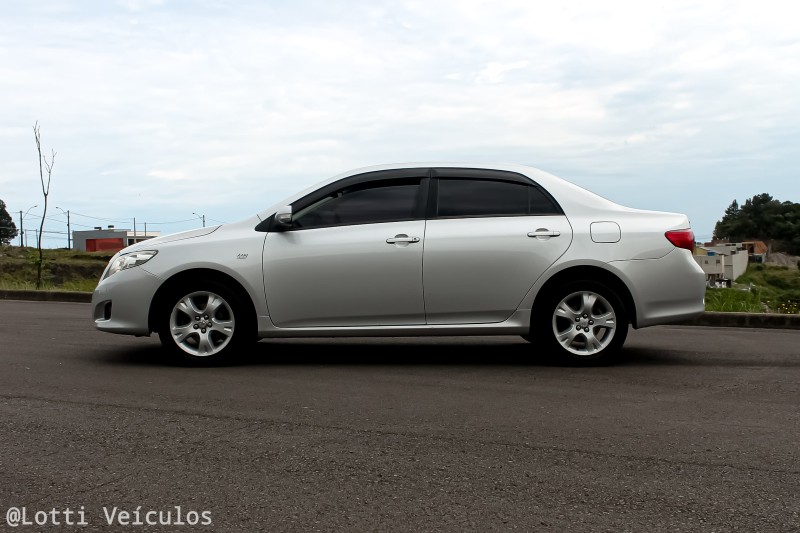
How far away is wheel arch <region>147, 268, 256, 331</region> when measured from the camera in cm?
757

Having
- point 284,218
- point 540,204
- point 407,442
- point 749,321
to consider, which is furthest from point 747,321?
point 407,442

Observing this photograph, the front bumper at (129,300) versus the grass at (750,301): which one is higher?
the front bumper at (129,300)

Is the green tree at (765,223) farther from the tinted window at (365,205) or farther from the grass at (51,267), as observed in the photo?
the tinted window at (365,205)

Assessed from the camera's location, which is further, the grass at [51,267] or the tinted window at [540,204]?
the grass at [51,267]

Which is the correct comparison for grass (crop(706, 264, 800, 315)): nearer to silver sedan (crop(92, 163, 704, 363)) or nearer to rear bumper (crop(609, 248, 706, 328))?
rear bumper (crop(609, 248, 706, 328))

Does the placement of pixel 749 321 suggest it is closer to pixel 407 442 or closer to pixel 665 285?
pixel 665 285

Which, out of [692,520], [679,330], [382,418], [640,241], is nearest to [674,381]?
[640,241]

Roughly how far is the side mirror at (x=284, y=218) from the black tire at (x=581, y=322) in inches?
84.6

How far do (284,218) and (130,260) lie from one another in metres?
1.37

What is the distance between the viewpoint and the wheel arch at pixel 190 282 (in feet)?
Answer: 24.8

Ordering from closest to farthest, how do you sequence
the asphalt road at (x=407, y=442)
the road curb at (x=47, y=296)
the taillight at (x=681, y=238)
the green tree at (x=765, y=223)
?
the asphalt road at (x=407, y=442) → the taillight at (x=681, y=238) → the road curb at (x=47, y=296) → the green tree at (x=765, y=223)

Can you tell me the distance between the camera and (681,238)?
25.1ft

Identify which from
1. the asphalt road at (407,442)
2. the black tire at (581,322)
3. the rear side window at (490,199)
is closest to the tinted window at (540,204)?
the rear side window at (490,199)

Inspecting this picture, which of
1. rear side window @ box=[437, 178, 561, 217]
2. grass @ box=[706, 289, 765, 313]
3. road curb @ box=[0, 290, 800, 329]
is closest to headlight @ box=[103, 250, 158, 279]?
rear side window @ box=[437, 178, 561, 217]
